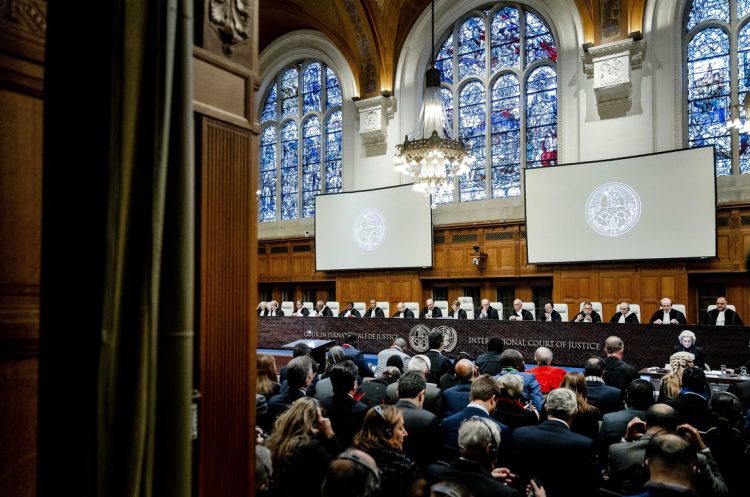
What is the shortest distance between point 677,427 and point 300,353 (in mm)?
3407

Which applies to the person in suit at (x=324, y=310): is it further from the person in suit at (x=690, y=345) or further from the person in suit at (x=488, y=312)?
the person in suit at (x=690, y=345)

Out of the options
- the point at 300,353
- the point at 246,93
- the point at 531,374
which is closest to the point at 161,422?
the point at 246,93

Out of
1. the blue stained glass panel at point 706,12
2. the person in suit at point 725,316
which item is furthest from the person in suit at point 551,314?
the blue stained glass panel at point 706,12

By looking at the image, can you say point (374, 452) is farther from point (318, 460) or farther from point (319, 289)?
point (319, 289)

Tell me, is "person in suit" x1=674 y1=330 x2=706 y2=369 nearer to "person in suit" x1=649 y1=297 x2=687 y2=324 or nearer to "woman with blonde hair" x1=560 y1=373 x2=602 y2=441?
"person in suit" x1=649 y1=297 x2=687 y2=324

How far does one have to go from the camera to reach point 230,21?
64.2 inches

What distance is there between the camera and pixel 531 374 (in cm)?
443

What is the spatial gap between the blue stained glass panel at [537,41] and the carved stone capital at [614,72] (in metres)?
1.37

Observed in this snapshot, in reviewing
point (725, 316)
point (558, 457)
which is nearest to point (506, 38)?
point (725, 316)

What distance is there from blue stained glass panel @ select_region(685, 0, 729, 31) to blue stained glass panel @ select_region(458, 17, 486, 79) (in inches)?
179

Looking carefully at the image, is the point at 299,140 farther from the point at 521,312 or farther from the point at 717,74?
the point at 717,74

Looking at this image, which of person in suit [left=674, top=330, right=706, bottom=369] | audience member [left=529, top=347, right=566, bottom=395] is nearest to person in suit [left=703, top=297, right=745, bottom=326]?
person in suit [left=674, top=330, right=706, bottom=369]

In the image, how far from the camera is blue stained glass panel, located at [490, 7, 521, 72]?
13.2m

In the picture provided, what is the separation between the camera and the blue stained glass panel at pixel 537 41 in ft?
41.8
